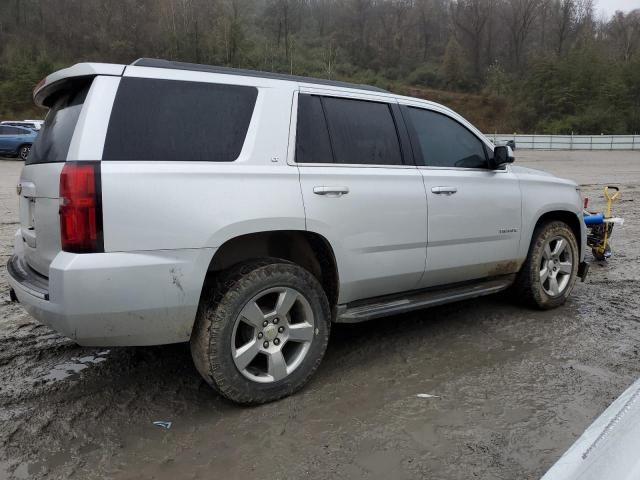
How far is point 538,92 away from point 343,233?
78.9 meters

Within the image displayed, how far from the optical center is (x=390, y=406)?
3.21 m

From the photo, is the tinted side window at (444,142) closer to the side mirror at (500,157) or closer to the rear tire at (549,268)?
the side mirror at (500,157)

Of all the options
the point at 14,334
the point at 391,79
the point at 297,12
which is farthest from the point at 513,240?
the point at 297,12

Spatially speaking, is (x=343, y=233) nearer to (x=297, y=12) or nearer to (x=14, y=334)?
(x=14, y=334)

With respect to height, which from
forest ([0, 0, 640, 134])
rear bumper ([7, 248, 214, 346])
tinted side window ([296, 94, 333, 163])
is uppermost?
forest ([0, 0, 640, 134])

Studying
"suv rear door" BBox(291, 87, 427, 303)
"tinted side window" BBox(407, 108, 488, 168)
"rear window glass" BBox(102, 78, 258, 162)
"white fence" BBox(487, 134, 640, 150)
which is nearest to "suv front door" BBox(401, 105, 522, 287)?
"tinted side window" BBox(407, 108, 488, 168)

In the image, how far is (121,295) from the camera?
2684 mm

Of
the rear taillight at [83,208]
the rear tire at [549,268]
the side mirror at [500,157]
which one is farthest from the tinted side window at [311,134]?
the rear tire at [549,268]

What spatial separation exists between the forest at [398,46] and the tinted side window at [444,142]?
54.9 meters

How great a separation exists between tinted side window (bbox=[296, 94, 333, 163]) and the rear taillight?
1193 millimetres

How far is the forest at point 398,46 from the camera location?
6862 cm

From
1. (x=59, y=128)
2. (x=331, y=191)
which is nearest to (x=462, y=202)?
(x=331, y=191)

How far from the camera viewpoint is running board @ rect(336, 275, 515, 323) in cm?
357

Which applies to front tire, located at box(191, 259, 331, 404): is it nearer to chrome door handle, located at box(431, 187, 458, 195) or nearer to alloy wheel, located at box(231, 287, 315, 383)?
alloy wheel, located at box(231, 287, 315, 383)
